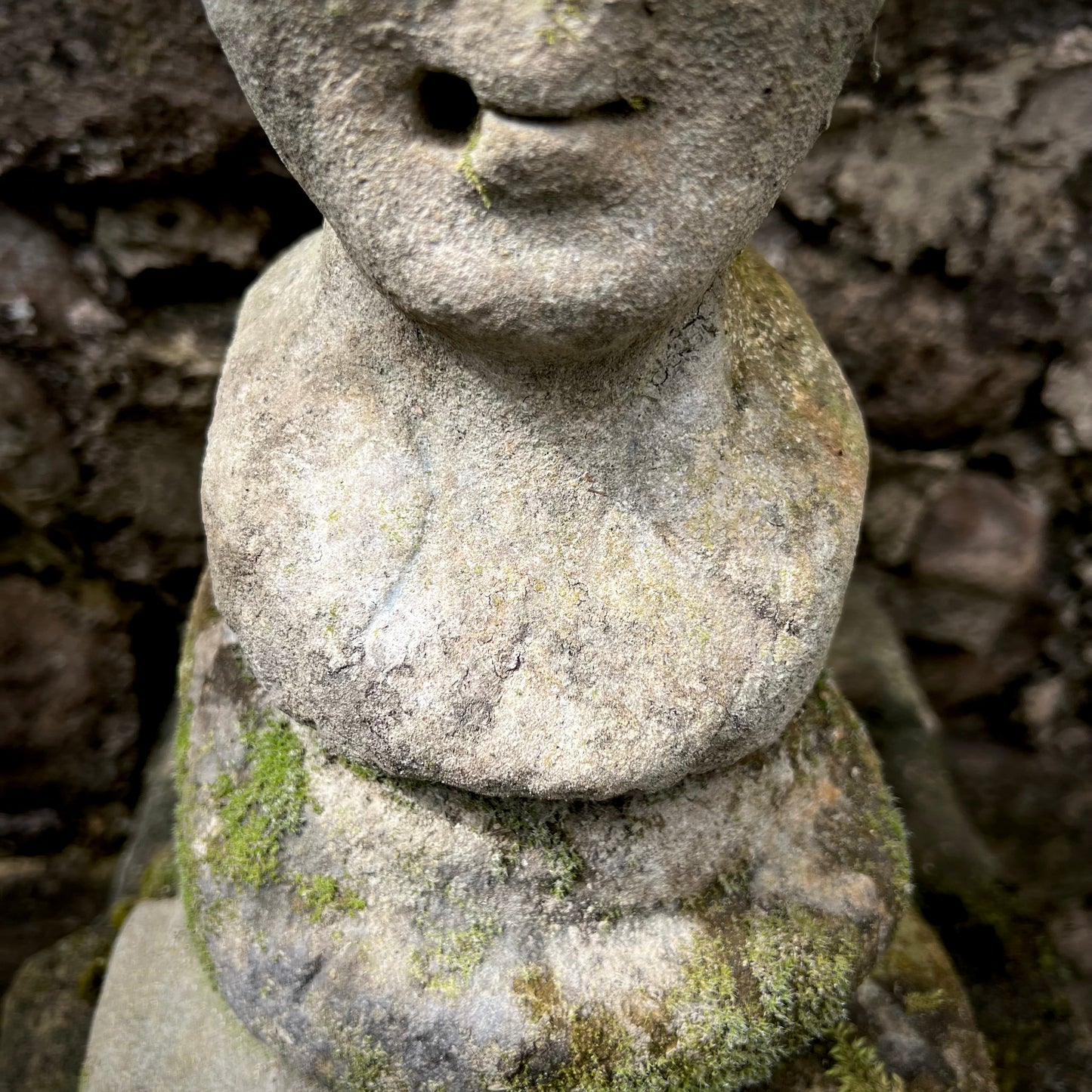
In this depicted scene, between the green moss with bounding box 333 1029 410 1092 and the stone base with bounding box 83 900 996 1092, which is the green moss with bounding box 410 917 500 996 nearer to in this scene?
the green moss with bounding box 333 1029 410 1092

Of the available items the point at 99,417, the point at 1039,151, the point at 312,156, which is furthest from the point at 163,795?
the point at 1039,151

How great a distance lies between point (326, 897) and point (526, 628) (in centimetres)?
28

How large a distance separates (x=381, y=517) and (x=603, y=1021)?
415 mm

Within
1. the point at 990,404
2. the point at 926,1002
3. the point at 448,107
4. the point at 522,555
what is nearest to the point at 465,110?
the point at 448,107

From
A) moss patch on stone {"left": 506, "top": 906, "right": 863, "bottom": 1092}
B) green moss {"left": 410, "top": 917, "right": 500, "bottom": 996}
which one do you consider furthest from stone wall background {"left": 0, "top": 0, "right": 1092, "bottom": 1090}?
green moss {"left": 410, "top": 917, "right": 500, "bottom": 996}

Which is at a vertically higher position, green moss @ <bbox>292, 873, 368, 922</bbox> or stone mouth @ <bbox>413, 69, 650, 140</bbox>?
stone mouth @ <bbox>413, 69, 650, 140</bbox>

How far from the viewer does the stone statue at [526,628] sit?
0.60 metres

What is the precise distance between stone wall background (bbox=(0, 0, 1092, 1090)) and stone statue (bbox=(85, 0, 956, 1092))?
0.51 metres

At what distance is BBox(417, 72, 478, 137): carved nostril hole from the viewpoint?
0.58 m

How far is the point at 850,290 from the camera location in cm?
144

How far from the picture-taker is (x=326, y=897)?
797mm

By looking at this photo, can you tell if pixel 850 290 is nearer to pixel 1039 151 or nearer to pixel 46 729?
pixel 1039 151

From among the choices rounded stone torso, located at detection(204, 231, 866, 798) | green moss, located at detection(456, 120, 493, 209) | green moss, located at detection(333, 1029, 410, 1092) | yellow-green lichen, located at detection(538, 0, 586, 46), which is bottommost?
green moss, located at detection(333, 1029, 410, 1092)

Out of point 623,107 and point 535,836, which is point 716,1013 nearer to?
point 535,836
